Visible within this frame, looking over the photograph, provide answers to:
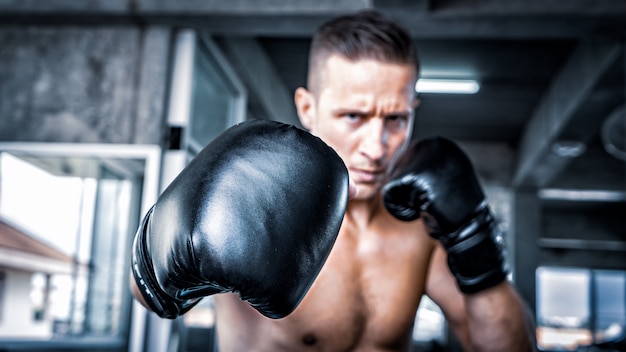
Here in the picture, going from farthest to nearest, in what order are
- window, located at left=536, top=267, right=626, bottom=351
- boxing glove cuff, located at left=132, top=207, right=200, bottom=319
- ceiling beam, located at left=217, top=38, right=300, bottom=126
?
window, located at left=536, top=267, right=626, bottom=351 → ceiling beam, located at left=217, top=38, right=300, bottom=126 → boxing glove cuff, located at left=132, top=207, right=200, bottom=319

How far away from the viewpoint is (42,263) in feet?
13.0

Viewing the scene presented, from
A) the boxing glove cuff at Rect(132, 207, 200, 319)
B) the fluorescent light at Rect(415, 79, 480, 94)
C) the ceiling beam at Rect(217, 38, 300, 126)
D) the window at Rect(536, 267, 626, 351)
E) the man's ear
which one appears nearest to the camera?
the boxing glove cuff at Rect(132, 207, 200, 319)

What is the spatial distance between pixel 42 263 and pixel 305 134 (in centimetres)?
334

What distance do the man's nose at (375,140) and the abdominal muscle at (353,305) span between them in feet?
0.92

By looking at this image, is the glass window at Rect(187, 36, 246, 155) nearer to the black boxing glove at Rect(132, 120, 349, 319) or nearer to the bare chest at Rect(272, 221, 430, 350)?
the bare chest at Rect(272, 221, 430, 350)

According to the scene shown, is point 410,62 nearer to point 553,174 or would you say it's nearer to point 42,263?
point 42,263

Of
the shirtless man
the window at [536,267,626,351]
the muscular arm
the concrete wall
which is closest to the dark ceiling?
the concrete wall

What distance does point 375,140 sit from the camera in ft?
5.04

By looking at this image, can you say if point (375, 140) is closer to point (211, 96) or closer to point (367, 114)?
point (367, 114)

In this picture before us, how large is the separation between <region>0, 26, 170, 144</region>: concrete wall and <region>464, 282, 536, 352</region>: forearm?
240 cm

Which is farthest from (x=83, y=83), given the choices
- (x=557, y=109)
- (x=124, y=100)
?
(x=557, y=109)

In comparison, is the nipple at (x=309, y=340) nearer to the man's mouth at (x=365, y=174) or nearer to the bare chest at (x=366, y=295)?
the bare chest at (x=366, y=295)

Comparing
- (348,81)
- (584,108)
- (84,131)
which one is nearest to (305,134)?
(348,81)

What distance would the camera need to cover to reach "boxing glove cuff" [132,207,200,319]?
1113 mm
